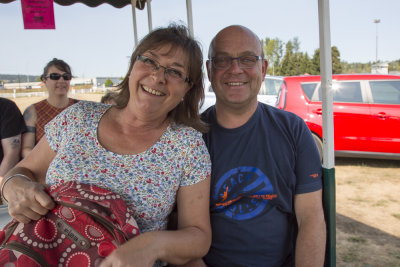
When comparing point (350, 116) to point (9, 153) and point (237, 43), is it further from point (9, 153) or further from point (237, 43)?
point (9, 153)

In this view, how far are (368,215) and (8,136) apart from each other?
4.17m

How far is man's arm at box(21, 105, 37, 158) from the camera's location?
284cm

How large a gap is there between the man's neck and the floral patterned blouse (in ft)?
0.89

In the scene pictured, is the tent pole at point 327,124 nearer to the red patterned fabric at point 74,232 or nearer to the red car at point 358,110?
the red patterned fabric at point 74,232

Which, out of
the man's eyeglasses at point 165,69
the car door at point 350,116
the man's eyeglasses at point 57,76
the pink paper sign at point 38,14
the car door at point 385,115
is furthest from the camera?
the car door at point 350,116

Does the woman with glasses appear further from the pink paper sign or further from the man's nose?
the pink paper sign

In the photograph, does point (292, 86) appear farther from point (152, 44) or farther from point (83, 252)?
point (83, 252)

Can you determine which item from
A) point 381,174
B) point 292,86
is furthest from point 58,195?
point 381,174

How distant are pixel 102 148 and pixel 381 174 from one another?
5621 millimetres

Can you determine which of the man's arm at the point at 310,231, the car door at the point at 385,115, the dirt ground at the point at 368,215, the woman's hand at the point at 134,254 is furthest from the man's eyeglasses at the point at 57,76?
the car door at the point at 385,115

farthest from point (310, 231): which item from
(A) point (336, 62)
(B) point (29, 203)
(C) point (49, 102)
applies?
(A) point (336, 62)

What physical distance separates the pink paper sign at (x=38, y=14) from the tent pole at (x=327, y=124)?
7.16ft

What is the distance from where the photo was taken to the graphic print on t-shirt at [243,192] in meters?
1.61

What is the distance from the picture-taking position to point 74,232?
3.90ft
